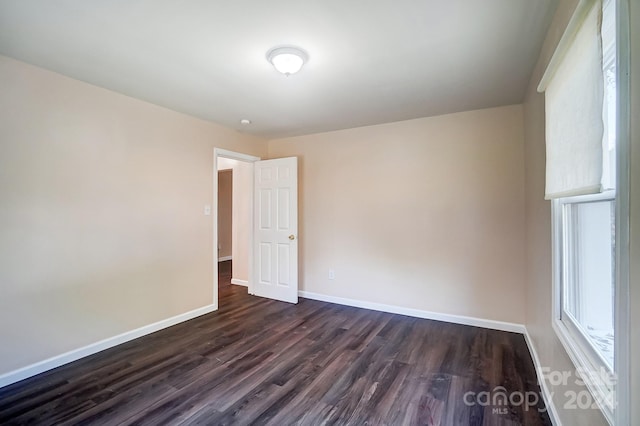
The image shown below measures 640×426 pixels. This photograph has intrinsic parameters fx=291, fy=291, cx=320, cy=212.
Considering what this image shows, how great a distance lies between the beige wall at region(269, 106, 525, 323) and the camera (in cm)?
312

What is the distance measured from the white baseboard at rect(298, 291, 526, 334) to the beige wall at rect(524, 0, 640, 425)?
0.88 feet

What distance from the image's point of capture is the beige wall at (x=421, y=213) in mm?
3125

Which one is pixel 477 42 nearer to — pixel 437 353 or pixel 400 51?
pixel 400 51

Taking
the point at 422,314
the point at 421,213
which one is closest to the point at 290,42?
the point at 421,213

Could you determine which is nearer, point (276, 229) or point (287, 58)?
point (287, 58)

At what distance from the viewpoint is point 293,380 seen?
88.2 inches

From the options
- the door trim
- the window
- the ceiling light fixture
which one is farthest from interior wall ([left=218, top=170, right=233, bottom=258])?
the window

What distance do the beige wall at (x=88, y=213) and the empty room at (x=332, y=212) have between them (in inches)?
0.6

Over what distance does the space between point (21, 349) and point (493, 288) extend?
169 inches

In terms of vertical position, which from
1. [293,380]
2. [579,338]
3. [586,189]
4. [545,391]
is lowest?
[293,380]

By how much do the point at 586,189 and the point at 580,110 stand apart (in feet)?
1.09

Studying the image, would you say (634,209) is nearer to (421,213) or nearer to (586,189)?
(586,189)

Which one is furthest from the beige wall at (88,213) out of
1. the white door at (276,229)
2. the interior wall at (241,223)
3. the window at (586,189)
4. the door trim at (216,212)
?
the window at (586,189)

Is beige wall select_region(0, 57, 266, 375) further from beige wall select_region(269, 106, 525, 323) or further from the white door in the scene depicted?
Answer: beige wall select_region(269, 106, 525, 323)
